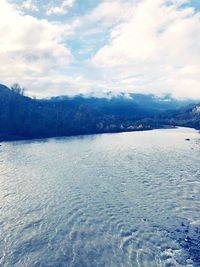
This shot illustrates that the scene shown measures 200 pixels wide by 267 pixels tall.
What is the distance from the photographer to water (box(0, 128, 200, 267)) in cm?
3512

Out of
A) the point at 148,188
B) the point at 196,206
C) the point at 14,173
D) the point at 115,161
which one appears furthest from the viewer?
the point at 115,161

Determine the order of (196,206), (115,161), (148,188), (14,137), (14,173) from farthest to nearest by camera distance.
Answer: (14,137), (115,161), (14,173), (148,188), (196,206)

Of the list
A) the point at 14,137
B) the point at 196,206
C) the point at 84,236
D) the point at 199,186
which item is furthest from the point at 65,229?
the point at 14,137

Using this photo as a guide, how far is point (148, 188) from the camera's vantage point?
205ft

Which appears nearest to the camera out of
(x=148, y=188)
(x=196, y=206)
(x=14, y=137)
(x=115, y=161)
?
(x=196, y=206)

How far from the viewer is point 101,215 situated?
4772 cm

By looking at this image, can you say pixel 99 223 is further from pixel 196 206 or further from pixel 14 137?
pixel 14 137

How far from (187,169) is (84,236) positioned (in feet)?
165

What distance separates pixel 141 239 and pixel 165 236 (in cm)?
366

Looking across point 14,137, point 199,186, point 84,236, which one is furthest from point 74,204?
point 14,137

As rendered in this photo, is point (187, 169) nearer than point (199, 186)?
No

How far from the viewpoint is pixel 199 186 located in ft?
208

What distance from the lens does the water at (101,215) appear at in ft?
115

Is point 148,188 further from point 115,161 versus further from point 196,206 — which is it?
point 115,161
